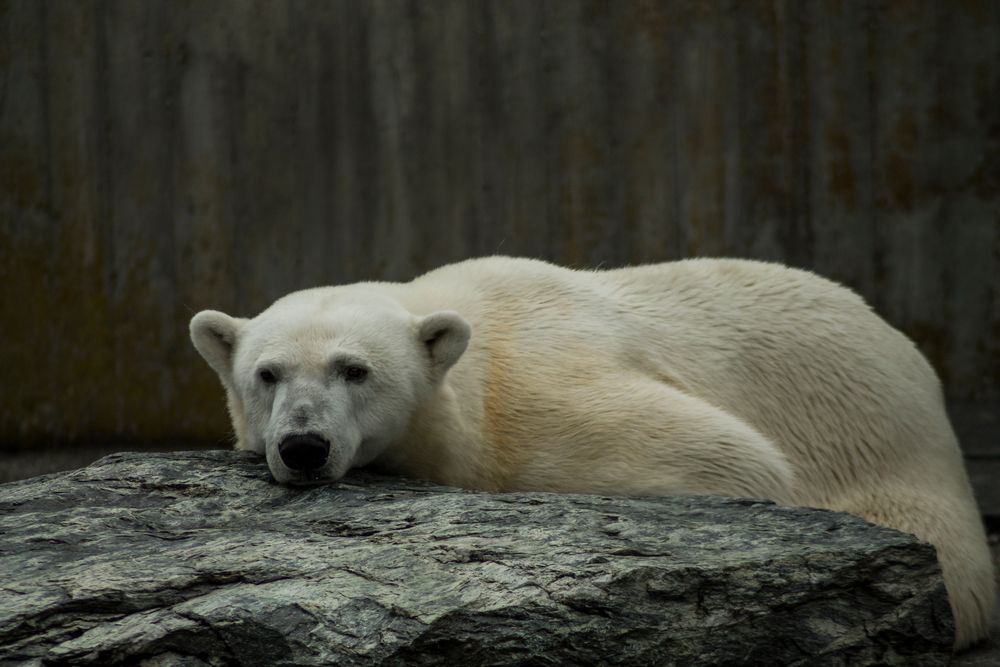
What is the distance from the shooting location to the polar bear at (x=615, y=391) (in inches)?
159

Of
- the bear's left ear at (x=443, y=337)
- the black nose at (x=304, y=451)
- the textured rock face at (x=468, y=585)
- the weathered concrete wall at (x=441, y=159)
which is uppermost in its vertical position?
the weathered concrete wall at (x=441, y=159)

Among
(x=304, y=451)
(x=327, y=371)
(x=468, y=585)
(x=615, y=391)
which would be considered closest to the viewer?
(x=468, y=585)

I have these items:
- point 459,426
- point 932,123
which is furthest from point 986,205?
point 459,426

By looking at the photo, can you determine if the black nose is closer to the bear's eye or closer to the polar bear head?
the polar bear head

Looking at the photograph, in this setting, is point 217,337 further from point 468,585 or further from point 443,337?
point 468,585

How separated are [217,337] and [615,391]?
1352 mm

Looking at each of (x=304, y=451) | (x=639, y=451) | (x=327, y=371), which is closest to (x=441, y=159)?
(x=639, y=451)

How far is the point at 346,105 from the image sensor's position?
24.0 ft

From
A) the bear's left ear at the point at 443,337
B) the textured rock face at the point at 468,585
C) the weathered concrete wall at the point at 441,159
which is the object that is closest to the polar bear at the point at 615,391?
the bear's left ear at the point at 443,337

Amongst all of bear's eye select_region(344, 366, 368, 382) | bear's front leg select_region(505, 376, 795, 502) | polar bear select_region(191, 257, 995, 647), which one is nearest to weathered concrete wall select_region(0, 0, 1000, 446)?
polar bear select_region(191, 257, 995, 647)

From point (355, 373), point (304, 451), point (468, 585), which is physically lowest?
point (468, 585)

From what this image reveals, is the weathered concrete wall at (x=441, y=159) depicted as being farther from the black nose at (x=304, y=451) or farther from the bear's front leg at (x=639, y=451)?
the black nose at (x=304, y=451)

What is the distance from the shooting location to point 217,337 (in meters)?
4.32

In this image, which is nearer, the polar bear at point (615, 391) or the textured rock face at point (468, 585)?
the textured rock face at point (468, 585)
